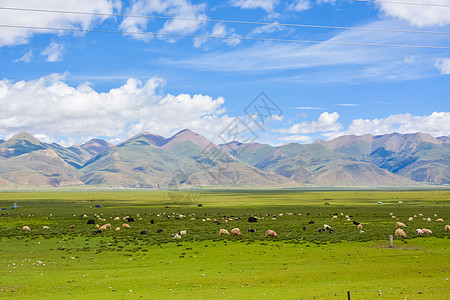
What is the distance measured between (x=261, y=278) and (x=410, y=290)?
8.14 metres

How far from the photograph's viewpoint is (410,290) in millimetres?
19672

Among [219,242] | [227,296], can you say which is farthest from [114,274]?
[219,242]

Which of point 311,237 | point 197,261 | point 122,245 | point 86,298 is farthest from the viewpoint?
point 311,237

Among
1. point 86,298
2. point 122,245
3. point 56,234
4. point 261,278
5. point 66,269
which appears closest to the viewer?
point 86,298

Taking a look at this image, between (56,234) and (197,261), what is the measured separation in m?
24.5

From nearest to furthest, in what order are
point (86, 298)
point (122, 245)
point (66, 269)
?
point (86, 298) → point (66, 269) → point (122, 245)

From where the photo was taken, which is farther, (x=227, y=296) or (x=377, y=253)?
(x=377, y=253)

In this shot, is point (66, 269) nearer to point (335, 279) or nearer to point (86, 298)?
point (86, 298)

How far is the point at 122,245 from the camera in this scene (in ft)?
124

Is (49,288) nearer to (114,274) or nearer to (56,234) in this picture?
(114,274)

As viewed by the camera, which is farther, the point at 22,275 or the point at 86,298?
the point at 22,275

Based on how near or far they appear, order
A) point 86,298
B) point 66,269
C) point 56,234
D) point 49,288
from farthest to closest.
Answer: point 56,234
point 66,269
point 49,288
point 86,298

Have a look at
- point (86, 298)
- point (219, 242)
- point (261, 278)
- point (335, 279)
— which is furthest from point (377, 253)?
point (86, 298)

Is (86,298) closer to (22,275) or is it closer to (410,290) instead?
(22,275)
